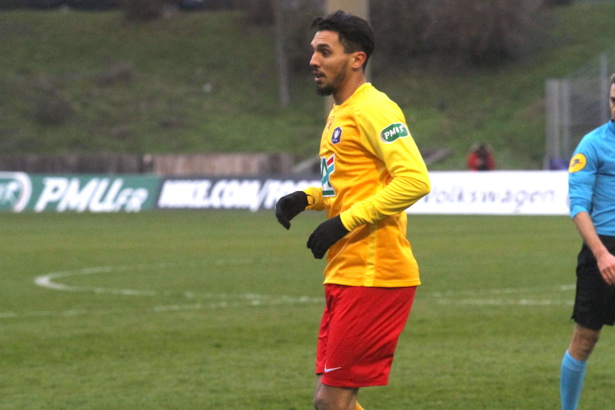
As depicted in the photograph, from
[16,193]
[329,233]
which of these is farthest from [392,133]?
[16,193]

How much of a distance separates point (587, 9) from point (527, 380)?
196 ft

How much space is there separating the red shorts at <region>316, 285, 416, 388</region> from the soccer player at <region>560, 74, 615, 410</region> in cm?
167

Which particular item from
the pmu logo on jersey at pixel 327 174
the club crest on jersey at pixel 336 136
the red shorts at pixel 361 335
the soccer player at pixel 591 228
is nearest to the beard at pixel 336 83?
the club crest on jersey at pixel 336 136

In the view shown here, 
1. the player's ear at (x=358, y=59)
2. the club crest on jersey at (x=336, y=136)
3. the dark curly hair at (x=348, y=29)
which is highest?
the dark curly hair at (x=348, y=29)

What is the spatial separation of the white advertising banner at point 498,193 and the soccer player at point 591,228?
20.1 meters

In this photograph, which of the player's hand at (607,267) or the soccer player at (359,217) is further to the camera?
the player's hand at (607,267)

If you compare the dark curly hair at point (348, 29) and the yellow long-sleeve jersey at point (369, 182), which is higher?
the dark curly hair at point (348, 29)

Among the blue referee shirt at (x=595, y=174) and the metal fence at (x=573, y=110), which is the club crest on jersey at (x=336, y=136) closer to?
the blue referee shirt at (x=595, y=174)

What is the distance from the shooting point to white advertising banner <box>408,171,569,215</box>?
1077 inches

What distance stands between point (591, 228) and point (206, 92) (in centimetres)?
5141

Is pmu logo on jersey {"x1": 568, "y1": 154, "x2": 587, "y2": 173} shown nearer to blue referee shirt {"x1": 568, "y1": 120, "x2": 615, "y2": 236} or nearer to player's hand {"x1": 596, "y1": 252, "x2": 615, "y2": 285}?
blue referee shirt {"x1": 568, "y1": 120, "x2": 615, "y2": 236}

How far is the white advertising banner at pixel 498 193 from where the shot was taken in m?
27.3

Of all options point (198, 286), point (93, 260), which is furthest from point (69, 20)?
point (198, 286)

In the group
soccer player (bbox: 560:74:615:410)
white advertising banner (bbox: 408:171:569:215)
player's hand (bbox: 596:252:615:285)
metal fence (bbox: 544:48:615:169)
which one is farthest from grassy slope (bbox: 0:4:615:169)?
player's hand (bbox: 596:252:615:285)
